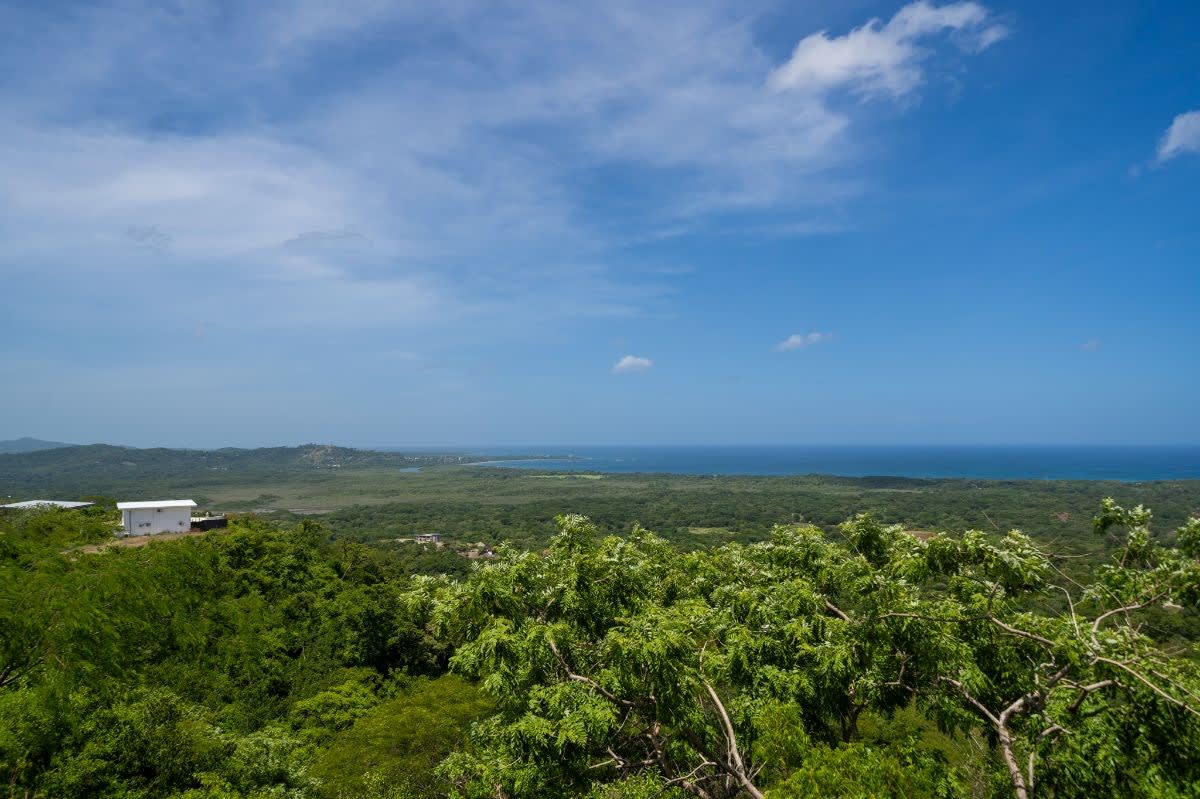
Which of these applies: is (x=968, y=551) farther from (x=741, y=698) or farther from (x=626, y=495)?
(x=626, y=495)

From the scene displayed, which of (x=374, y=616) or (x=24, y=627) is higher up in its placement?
(x=24, y=627)

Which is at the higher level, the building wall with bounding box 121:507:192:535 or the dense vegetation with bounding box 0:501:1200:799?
the dense vegetation with bounding box 0:501:1200:799

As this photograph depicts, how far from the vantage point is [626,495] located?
5472 inches

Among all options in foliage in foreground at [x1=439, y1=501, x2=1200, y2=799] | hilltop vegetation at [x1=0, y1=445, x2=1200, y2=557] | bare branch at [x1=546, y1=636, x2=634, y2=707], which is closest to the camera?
foliage in foreground at [x1=439, y1=501, x2=1200, y2=799]

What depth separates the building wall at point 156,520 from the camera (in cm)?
4088

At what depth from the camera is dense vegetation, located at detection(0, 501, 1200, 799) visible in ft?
18.4

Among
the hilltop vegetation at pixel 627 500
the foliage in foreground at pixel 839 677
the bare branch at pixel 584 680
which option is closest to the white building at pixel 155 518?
the hilltop vegetation at pixel 627 500

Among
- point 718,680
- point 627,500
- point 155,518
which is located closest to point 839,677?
point 718,680

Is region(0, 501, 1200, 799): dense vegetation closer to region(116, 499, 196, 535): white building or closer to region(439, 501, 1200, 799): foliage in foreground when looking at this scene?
region(439, 501, 1200, 799): foliage in foreground

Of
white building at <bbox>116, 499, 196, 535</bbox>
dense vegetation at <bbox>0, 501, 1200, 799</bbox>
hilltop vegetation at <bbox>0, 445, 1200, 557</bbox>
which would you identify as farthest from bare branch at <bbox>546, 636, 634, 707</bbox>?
hilltop vegetation at <bbox>0, 445, 1200, 557</bbox>

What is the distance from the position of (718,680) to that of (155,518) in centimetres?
4863

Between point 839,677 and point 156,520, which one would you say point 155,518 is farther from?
point 839,677

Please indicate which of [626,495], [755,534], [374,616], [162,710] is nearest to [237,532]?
[374,616]

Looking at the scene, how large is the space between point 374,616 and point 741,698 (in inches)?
1081
